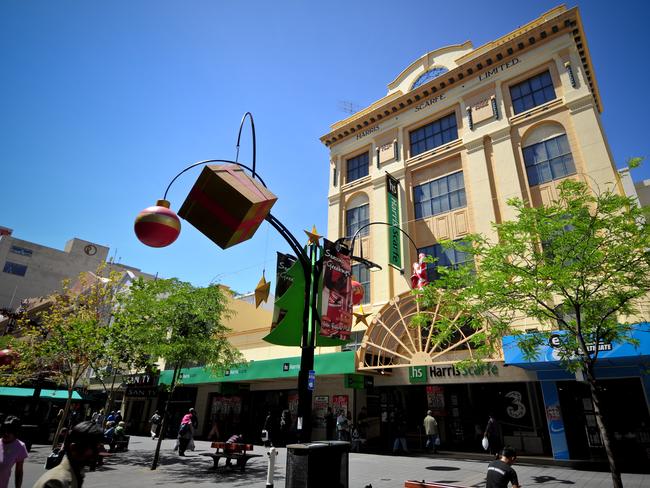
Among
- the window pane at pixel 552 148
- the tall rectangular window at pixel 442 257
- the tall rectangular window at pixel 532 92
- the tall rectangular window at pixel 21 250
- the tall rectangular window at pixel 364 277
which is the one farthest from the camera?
the tall rectangular window at pixel 21 250

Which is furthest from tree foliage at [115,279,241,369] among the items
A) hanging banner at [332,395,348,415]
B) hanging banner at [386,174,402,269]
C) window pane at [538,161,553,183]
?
window pane at [538,161,553,183]

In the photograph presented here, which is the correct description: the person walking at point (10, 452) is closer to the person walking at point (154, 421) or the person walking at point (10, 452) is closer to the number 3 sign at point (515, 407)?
the number 3 sign at point (515, 407)

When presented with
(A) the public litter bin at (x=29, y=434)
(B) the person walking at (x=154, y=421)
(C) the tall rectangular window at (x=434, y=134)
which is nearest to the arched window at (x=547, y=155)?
(C) the tall rectangular window at (x=434, y=134)

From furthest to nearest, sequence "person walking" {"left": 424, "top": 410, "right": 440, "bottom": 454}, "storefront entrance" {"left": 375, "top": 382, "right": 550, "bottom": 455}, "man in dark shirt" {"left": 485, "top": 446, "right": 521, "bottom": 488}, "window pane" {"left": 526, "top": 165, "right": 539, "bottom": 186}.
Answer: "window pane" {"left": 526, "top": 165, "right": 539, "bottom": 186}
"storefront entrance" {"left": 375, "top": 382, "right": 550, "bottom": 455}
"person walking" {"left": 424, "top": 410, "right": 440, "bottom": 454}
"man in dark shirt" {"left": 485, "top": 446, "right": 521, "bottom": 488}

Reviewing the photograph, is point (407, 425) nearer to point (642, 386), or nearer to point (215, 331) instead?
point (642, 386)

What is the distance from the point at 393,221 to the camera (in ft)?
71.8

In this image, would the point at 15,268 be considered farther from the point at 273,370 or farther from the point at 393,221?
the point at 393,221

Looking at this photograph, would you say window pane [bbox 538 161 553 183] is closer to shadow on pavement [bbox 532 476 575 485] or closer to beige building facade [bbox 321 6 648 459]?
beige building facade [bbox 321 6 648 459]

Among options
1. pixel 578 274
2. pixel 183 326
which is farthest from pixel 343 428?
pixel 578 274

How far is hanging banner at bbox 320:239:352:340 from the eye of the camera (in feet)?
26.8

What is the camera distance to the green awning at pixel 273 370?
17281 millimetres

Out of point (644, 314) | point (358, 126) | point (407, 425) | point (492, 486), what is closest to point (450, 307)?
point (492, 486)

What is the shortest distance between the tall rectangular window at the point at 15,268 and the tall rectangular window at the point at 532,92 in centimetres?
6582

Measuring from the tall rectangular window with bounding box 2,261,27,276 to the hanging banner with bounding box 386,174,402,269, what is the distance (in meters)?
58.6
